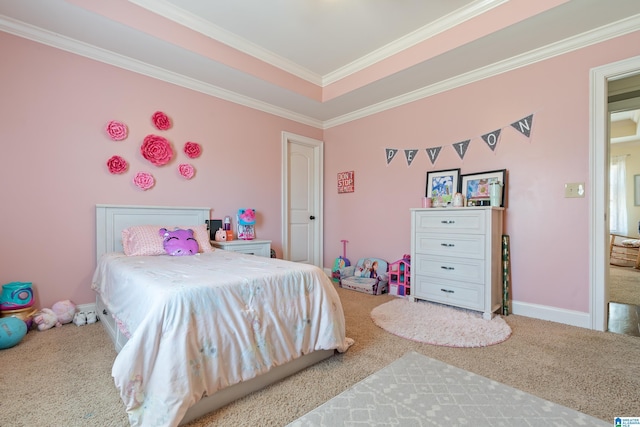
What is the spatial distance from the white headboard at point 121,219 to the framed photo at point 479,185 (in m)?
3.07

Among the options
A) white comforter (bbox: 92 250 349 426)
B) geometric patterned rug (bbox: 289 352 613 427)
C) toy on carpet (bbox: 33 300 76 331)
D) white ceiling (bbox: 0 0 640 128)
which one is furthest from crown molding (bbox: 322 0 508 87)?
toy on carpet (bbox: 33 300 76 331)

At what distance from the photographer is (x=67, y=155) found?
8.44 ft

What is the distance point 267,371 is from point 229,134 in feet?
9.49

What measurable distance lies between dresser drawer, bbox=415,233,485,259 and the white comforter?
1.53 meters

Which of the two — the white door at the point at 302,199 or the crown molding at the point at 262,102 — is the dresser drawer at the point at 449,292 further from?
the crown molding at the point at 262,102

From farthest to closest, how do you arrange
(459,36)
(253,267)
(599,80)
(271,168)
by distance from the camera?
(271,168) → (459,36) → (599,80) → (253,267)

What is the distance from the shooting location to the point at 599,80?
2393mm

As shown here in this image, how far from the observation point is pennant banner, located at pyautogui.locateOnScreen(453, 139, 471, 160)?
3138 mm

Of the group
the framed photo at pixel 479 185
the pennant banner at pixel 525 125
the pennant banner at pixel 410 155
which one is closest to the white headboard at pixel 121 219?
the pennant banner at pixel 410 155

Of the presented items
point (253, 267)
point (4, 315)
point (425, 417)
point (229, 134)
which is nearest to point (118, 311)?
point (253, 267)

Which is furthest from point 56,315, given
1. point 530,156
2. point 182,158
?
point 530,156

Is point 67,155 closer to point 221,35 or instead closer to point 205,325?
point 221,35

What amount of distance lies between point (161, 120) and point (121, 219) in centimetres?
109

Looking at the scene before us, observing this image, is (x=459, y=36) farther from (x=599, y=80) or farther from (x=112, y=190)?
(x=112, y=190)
